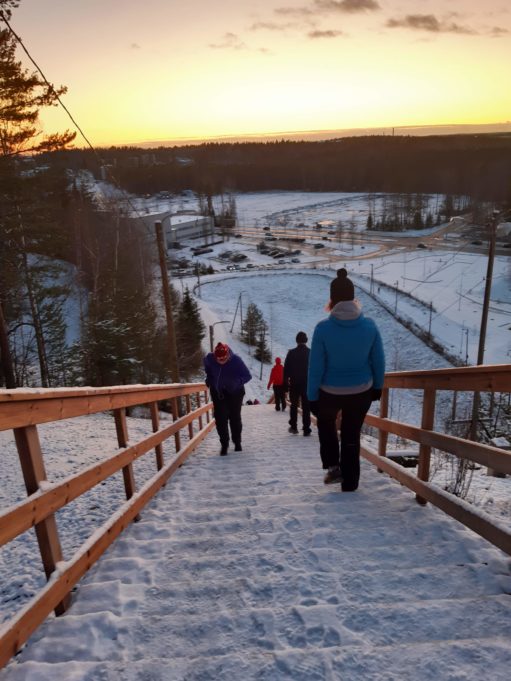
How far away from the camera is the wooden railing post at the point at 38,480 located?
227 cm

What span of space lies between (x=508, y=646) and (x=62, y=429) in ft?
33.5

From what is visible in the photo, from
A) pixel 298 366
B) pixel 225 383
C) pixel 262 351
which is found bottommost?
pixel 262 351

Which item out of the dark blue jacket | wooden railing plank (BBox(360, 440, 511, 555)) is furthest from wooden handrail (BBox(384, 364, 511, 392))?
the dark blue jacket

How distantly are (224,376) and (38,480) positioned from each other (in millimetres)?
4261

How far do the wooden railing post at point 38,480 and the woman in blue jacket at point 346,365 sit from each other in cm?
219

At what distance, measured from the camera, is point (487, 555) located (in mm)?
2775

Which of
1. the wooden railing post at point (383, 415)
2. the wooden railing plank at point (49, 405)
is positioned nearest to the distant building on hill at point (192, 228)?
the wooden railing post at point (383, 415)

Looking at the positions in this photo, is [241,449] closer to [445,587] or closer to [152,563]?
[152,563]

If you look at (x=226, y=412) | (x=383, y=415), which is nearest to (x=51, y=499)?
(x=383, y=415)

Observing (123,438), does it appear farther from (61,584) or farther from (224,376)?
(224,376)

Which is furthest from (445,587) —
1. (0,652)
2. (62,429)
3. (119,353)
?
(119,353)

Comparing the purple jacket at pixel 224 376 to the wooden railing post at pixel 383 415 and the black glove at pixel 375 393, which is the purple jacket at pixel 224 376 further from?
the black glove at pixel 375 393

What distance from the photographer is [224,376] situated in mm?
6547

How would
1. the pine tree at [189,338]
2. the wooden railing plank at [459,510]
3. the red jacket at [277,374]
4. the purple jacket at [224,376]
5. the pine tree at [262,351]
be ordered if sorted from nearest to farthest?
the wooden railing plank at [459,510] → the purple jacket at [224,376] → the red jacket at [277,374] → the pine tree at [189,338] → the pine tree at [262,351]
